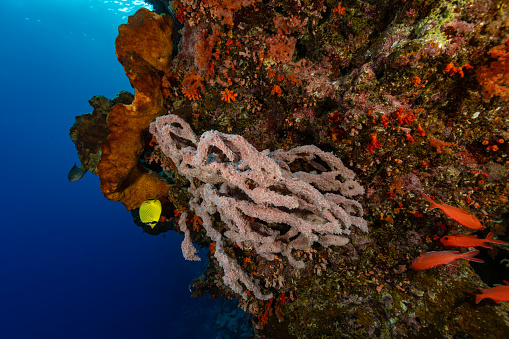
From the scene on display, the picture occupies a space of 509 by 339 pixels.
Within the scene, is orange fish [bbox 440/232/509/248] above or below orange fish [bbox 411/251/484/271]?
above

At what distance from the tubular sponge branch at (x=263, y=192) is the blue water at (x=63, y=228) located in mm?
13167

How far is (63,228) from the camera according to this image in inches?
1877

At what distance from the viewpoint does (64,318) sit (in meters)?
29.7

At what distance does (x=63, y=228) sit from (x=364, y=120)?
67.8m

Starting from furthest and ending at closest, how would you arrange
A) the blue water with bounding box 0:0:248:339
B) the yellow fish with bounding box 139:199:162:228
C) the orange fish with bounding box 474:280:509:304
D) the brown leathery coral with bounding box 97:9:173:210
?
1. the blue water with bounding box 0:0:248:339
2. the yellow fish with bounding box 139:199:162:228
3. the brown leathery coral with bounding box 97:9:173:210
4. the orange fish with bounding box 474:280:509:304

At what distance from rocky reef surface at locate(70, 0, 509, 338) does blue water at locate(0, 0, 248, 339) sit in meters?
12.9

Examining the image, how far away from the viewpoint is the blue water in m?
26.7

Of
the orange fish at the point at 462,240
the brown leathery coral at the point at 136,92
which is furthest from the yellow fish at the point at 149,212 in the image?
the orange fish at the point at 462,240

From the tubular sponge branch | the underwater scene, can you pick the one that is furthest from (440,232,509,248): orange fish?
the tubular sponge branch

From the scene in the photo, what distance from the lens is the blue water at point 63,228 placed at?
26703mm

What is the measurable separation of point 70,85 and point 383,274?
111331 mm

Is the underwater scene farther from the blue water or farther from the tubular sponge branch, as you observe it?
the blue water

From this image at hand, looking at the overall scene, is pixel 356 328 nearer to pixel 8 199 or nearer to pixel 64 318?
pixel 64 318

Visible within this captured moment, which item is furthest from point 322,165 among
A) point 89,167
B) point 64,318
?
point 64,318
